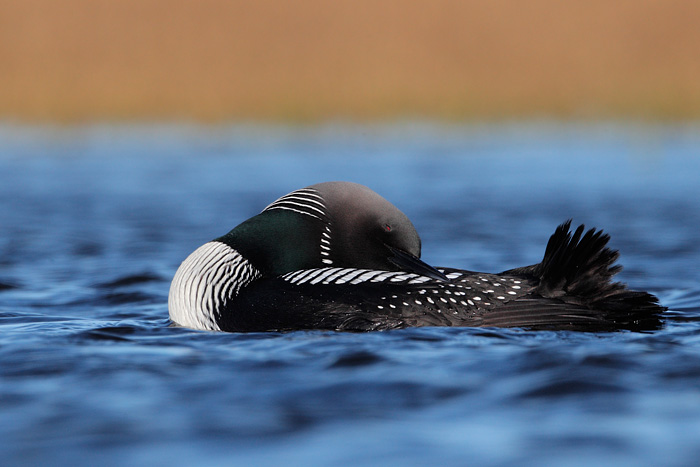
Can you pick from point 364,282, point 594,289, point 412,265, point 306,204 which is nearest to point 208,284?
point 306,204

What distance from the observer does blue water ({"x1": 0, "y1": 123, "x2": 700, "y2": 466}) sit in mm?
2812

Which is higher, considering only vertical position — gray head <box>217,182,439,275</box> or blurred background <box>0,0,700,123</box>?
blurred background <box>0,0,700,123</box>

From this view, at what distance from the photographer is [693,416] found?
3.04 meters

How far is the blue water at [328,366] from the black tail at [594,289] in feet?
0.30

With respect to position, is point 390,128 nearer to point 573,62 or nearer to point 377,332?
point 573,62

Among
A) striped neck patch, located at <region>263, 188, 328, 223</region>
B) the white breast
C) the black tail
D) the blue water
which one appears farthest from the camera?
striped neck patch, located at <region>263, 188, 328, 223</region>

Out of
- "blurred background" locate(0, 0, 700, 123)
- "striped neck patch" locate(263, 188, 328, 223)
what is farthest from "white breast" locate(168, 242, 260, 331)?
"blurred background" locate(0, 0, 700, 123)

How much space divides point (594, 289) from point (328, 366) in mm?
1239

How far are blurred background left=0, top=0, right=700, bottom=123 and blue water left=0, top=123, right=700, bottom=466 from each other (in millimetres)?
5955

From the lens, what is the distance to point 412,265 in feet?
14.4

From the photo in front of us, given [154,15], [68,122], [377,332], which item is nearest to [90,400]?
[377,332]

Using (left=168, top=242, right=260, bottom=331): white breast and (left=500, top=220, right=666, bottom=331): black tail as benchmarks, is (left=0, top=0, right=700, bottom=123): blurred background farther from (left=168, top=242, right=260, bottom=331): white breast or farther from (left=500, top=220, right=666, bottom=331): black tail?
(left=500, top=220, right=666, bottom=331): black tail

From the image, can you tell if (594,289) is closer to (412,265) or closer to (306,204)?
(412,265)

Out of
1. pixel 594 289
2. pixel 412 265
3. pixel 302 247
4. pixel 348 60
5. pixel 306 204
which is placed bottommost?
pixel 594 289
